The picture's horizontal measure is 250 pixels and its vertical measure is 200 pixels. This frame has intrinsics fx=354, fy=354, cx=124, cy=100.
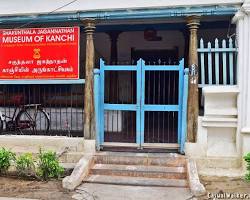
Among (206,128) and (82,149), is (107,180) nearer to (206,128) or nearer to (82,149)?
(82,149)

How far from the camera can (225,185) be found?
6355 millimetres

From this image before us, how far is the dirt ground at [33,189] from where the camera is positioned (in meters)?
5.79

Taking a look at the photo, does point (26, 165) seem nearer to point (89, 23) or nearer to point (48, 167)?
point (48, 167)

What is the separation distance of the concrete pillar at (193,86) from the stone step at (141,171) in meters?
0.79

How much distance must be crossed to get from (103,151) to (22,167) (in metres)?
1.65

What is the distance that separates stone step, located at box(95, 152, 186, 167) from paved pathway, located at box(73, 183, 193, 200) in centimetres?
78

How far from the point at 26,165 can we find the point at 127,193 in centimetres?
207

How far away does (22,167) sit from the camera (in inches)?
261

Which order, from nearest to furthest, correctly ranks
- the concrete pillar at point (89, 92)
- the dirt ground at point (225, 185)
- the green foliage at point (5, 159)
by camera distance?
the dirt ground at point (225, 185) → the green foliage at point (5, 159) → the concrete pillar at point (89, 92)

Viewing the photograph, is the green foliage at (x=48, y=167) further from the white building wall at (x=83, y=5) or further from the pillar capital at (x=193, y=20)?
the pillar capital at (x=193, y=20)

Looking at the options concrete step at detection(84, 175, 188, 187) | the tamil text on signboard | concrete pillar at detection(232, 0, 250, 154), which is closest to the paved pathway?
concrete step at detection(84, 175, 188, 187)

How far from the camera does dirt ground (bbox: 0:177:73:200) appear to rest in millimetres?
5793

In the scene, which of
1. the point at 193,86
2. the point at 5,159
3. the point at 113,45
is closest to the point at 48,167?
the point at 5,159

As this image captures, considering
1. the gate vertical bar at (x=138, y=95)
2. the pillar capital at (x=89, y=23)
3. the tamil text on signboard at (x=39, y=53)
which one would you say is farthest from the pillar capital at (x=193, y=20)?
the tamil text on signboard at (x=39, y=53)
